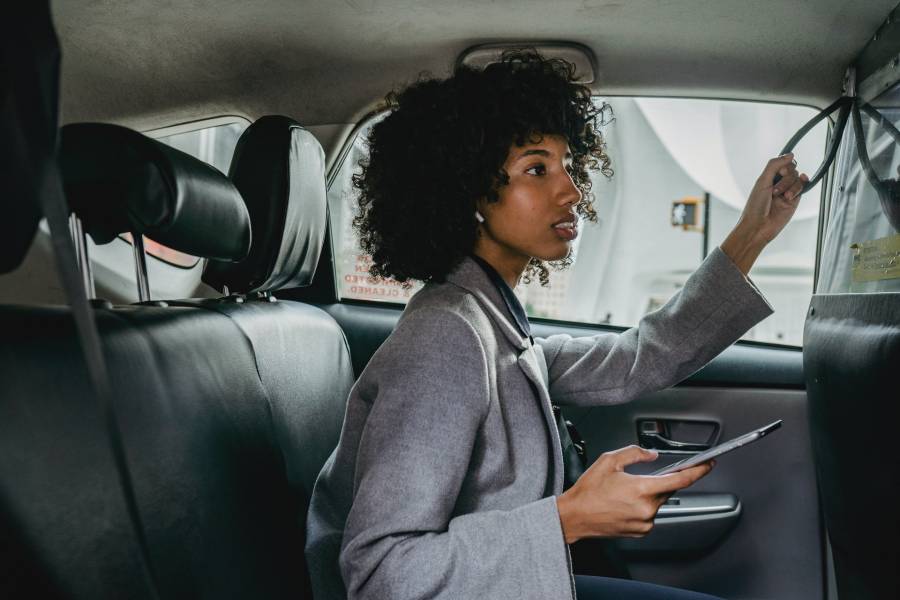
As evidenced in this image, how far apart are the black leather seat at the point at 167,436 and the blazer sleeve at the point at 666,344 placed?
1.58ft

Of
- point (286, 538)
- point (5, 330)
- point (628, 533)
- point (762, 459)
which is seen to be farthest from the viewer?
point (762, 459)

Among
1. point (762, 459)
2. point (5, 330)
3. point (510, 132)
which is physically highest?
point (510, 132)

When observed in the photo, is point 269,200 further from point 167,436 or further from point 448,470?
point 448,470

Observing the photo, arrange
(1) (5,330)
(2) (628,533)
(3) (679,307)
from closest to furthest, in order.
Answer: (1) (5,330) < (2) (628,533) < (3) (679,307)

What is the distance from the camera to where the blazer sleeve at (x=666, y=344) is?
1295 millimetres

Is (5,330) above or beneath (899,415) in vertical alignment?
above

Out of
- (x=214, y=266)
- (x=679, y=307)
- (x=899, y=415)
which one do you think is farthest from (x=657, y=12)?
(x=214, y=266)

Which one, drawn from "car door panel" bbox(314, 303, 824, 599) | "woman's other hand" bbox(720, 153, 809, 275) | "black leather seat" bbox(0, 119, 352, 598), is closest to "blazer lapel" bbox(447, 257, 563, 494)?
"black leather seat" bbox(0, 119, 352, 598)

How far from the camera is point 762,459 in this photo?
5.65ft

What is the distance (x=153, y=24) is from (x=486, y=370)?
3.21ft

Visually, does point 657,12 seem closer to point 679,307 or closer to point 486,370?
point 679,307

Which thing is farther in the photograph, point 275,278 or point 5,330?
point 275,278

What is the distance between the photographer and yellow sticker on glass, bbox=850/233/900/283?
1053 mm

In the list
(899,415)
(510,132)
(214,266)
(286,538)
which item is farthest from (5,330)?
(899,415)
